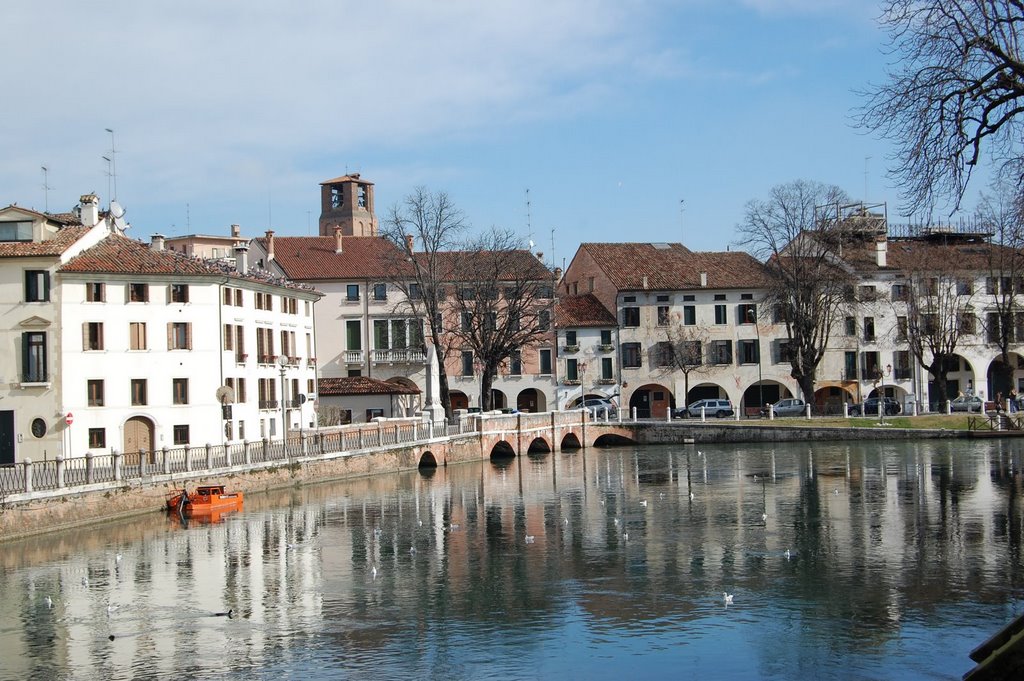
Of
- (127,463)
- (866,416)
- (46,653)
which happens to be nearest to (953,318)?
(866,416)

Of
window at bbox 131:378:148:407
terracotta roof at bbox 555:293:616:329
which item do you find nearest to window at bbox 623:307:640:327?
terracotta roof at bbox 555:293:616:329

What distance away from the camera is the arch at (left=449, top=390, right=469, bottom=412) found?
88.2 meters

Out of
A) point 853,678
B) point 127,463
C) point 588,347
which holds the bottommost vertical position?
point 853,678

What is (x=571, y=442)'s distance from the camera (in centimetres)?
8175

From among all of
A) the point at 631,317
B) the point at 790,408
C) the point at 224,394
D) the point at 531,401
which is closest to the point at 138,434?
the point at 224,394

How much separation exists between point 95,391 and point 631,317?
46.8 m

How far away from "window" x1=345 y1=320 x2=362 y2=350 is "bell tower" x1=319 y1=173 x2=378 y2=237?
48.5 m

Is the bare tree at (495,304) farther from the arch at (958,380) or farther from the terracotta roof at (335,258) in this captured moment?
the arch at (958,380)

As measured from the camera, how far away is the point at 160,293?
55.2 m

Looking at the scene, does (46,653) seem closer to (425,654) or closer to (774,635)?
(425,654)

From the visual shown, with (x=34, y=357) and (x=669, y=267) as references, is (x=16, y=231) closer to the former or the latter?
(x=34, y=357)

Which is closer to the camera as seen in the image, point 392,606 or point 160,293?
point 392,606

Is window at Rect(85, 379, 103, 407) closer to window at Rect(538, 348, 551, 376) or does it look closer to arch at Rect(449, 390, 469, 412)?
arch at Rect(449, 390, 469, 412)

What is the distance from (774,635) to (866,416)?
5783 centimetres
